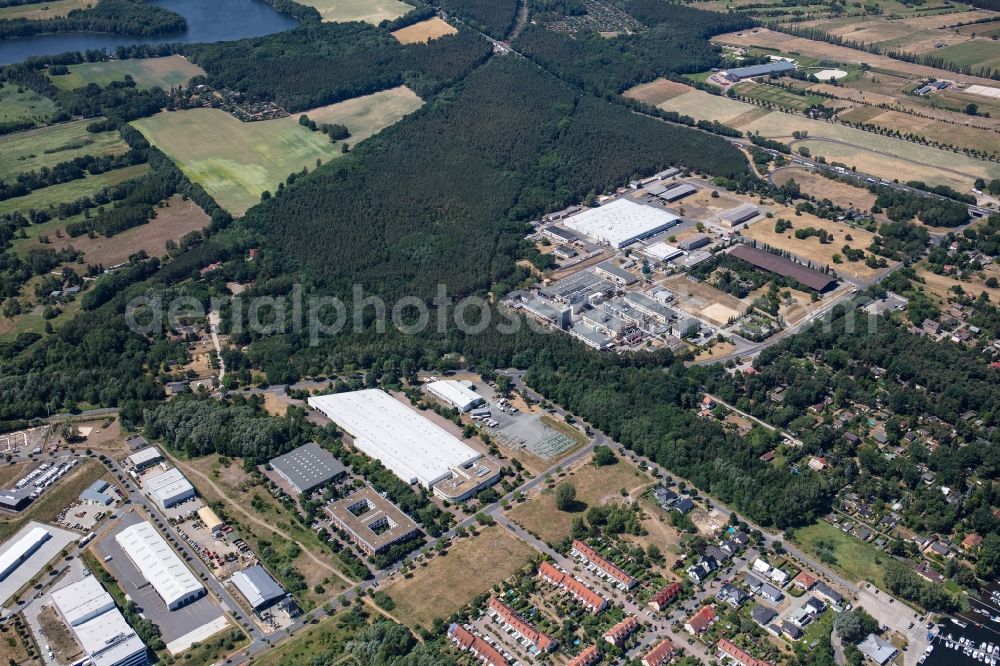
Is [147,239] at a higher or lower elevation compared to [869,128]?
lower

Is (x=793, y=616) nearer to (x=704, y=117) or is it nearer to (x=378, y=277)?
(x=378, y=277)

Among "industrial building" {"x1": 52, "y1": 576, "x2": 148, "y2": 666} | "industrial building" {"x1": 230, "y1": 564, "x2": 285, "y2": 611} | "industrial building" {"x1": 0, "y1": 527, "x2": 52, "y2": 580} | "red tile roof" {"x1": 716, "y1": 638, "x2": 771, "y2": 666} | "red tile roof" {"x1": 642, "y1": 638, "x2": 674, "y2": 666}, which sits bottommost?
"industrial building" {"x1": 0, "y1": 527, "x2": 52, "y2": 580}

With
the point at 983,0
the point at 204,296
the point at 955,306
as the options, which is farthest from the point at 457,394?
the point at 983,0

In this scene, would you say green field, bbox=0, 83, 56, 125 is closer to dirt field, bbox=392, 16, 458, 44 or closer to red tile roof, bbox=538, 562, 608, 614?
dirt field, bbox=392, 16, 458, 44

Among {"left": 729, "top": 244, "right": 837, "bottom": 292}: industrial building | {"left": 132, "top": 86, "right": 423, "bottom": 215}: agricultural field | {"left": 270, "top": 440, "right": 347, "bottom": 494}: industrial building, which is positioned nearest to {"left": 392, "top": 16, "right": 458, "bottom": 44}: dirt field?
{"left": 132, "top": 86, "right": 423, "bottom": 215}: agricultural field

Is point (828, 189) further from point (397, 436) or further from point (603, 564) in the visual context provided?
point (603, 564)

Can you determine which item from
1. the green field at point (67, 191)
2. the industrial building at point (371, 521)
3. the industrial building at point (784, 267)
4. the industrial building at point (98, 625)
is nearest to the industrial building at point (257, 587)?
the industrial building at point (371, 521)
